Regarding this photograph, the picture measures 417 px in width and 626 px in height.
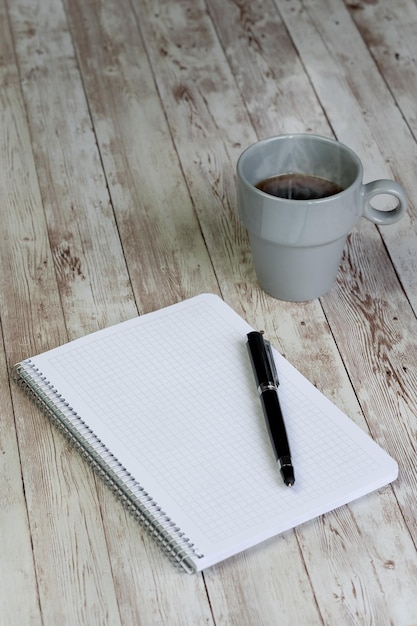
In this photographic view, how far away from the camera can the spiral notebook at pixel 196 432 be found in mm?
874

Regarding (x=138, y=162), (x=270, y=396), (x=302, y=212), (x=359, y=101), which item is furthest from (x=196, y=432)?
(x=359, y=101)

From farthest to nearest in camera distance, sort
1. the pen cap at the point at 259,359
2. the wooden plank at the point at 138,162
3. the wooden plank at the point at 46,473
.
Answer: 1. the wooden plank at the point at 138,162
2. the pen cap at the point at 259,359
3. the wooden plank at the point at 46,473

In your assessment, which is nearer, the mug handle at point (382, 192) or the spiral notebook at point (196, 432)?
the spiral notebook at point (196, 432)

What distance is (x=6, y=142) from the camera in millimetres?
1462

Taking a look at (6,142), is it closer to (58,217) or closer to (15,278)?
(58,217)

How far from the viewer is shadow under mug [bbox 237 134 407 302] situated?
103cm

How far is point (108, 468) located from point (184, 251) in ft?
1.29

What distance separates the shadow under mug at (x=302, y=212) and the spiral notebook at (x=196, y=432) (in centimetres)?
8

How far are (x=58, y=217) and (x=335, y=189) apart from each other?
398mm

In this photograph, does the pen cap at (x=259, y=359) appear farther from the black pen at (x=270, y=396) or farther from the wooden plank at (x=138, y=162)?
the wooden plank at (x=138, y=162)

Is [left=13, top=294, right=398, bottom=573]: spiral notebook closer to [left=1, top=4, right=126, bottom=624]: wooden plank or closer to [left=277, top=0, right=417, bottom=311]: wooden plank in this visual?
[left=1, top=4, right=126, bottom=624]: wooden plank

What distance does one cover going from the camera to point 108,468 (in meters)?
0.92

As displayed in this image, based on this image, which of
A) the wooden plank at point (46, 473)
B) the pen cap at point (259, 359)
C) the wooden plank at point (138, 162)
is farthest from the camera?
the wooden plank at point (138, 162)

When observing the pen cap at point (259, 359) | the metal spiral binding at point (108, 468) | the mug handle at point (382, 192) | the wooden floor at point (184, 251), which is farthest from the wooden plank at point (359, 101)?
the metal spiral binding at point (108, 468)
